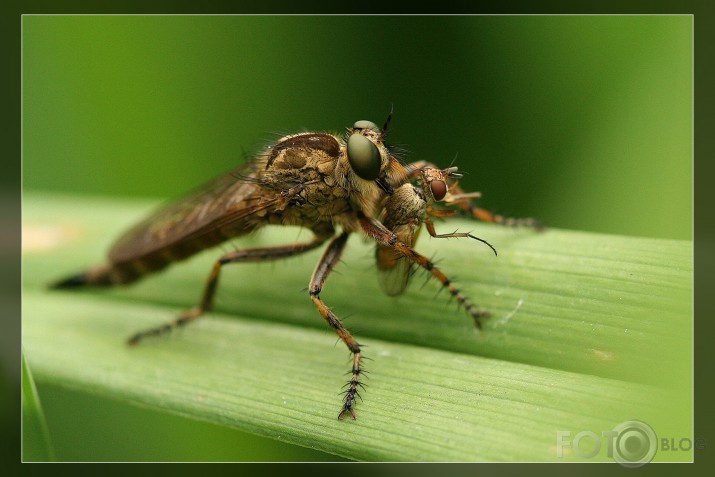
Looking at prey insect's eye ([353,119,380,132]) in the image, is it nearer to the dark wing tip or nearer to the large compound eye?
the large compound eye

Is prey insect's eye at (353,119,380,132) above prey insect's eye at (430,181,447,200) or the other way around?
above

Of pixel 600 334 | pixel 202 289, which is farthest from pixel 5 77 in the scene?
pixel 600 334

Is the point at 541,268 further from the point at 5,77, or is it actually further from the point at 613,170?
the point at 5,77

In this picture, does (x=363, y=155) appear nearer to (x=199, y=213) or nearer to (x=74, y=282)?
(x=199, y=213)

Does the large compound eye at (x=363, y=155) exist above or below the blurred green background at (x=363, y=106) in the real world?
below

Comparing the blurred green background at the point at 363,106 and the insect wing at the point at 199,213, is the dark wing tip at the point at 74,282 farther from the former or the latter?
the blurred green background at the point at 363,106

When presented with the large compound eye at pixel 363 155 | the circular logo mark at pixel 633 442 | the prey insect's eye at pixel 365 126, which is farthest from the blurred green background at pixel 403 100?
the circular logo mark at pixel 633 442

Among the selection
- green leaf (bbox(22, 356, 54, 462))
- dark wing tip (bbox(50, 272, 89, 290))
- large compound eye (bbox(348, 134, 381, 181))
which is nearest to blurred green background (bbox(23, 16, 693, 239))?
large compound eye (bbox(348, 134, 381, 181))
